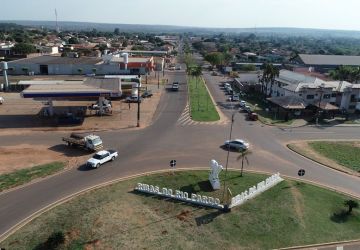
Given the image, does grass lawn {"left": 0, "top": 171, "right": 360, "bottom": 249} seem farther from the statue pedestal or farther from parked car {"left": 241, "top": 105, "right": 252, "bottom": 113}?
parked car {"left": 241, "top": 105, "right": 252, "bottom": 113}

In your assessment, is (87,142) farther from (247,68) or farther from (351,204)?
(247,68)

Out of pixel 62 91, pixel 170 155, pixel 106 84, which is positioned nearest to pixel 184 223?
pixel 170 155

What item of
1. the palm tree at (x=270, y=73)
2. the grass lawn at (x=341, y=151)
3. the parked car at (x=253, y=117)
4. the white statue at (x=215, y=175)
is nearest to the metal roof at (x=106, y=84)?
the parked car at (x=253, y=117)

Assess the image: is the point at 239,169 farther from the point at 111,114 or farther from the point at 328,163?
the point at 111,114

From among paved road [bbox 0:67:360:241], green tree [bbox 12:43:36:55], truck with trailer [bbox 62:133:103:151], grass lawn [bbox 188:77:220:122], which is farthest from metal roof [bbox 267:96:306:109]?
green tree [bbox 12:43:36:55]

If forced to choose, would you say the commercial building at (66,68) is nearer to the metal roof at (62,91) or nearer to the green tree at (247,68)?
the metal roof at (62,91)
